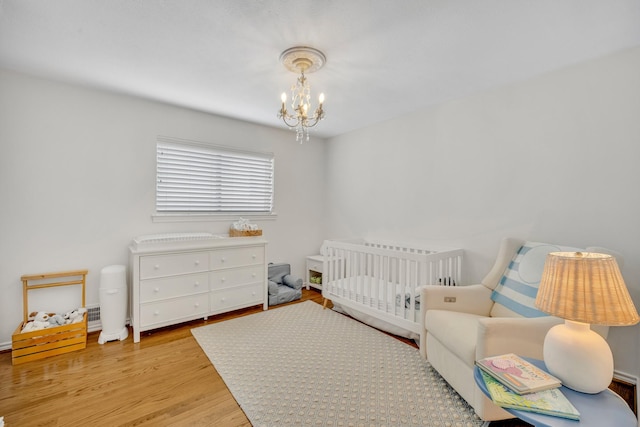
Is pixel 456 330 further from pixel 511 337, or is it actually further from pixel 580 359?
pixel 580 359

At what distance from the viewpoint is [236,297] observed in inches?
125

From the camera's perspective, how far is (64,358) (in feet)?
7.50

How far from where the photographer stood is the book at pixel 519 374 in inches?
44.3

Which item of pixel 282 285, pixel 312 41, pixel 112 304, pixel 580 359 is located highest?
pixel 312 41

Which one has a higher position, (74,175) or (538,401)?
(74,175)

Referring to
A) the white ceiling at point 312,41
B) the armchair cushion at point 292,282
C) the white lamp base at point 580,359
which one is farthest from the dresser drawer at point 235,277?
the white lamp base at point 580,359

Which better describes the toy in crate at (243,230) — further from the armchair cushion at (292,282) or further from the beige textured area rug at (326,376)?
the beige textured area rug at (326,376)

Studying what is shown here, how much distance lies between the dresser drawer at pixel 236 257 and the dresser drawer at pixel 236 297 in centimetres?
26

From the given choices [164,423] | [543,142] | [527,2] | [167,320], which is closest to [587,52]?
[543,142]

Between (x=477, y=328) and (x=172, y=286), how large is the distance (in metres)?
2.59

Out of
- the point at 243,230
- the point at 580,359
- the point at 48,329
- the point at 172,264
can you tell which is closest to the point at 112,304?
the point at 48,329

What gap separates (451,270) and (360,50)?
2.11 m

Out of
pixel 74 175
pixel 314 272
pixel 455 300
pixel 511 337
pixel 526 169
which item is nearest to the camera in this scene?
pixel 511 337

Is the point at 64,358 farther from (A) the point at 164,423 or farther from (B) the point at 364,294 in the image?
(B) the point at 364,294
